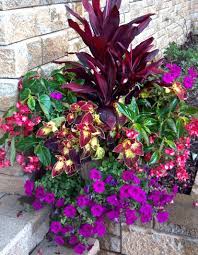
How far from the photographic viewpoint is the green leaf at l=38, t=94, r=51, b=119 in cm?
212

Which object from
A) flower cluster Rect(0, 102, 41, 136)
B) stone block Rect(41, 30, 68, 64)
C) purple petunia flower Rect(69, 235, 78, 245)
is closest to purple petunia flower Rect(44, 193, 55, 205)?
purple petunia flower Rect(69, 235, 78, 245)

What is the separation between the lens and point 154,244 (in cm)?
224

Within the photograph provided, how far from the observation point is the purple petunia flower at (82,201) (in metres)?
2.07

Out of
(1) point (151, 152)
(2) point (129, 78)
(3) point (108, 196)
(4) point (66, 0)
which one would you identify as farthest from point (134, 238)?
(4) point (66, 0)

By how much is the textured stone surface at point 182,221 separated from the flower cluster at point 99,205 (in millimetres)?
78

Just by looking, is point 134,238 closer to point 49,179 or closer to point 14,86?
point 49,179

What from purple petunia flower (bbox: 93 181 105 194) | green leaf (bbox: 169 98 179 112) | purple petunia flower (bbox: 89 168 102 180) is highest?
green leaf (bbox: 169 98 179 112)

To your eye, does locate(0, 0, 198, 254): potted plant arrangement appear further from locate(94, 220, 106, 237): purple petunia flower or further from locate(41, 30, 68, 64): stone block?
locate(41, 30, 68, 64): stone block

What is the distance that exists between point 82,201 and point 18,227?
0.37 m

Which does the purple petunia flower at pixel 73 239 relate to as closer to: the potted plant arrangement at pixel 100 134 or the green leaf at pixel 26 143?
the potted plant arrangement at pixel 100 134

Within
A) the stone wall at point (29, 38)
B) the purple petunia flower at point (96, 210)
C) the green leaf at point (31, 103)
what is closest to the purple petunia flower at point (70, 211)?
the purple petunia flower at point (96, 210)

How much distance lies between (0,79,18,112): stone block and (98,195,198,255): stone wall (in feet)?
3.05

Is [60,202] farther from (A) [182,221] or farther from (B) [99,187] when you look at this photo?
(A) [182,221]

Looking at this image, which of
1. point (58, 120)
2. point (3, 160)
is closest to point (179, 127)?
point (58, 120)
